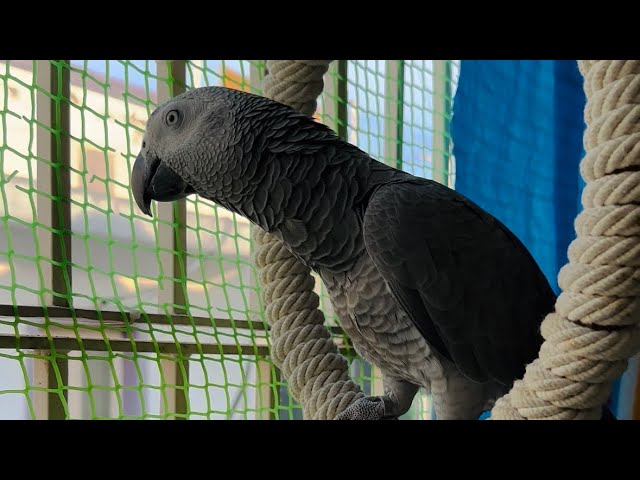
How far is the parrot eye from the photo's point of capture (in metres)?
1.00

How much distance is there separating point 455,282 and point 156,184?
525 mm

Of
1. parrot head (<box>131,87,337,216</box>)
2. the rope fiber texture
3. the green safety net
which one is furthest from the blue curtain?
the rope fiber texture

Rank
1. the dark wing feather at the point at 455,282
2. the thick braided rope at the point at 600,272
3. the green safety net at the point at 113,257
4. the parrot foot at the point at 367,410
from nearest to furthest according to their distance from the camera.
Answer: the thick braided rope at the point at 600,272
the dark wing feather at the point at 455,282
the parrot foot at the point at 367,410
the green safety net at the point at 113,257

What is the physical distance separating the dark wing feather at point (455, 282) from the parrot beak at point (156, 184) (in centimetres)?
35

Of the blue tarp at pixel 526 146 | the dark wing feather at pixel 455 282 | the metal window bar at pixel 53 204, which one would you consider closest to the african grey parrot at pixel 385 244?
the dark wing feather at pixel 455 282

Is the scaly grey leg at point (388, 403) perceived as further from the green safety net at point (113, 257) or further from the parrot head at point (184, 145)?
the green safety net at point (113, 257)

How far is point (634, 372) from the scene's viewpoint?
1.45 m

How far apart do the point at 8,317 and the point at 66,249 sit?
7.7 inches

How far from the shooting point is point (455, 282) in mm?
876

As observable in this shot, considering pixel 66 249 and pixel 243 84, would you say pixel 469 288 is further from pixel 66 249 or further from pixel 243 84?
pixel 243 84

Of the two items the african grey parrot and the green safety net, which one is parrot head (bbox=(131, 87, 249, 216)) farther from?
the green safety net

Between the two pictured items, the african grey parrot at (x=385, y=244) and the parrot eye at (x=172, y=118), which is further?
the parrot eye at (x=172, y=118)

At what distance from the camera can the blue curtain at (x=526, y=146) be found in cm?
168
